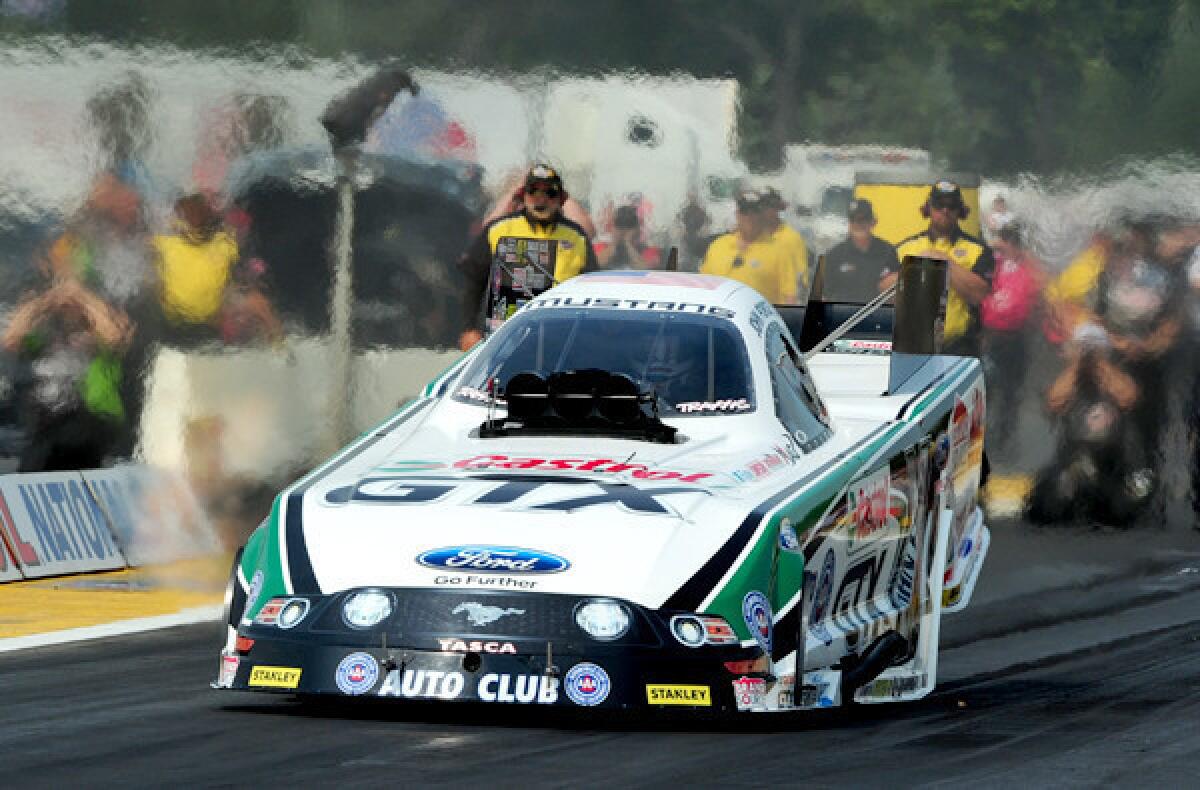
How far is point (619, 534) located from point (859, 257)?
11.7m

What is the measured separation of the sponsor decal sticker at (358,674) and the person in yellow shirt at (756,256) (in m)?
11.1

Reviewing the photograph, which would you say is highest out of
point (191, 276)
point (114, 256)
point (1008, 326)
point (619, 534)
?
point (619, 534)

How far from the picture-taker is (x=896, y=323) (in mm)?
11820

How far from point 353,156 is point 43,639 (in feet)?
30.1

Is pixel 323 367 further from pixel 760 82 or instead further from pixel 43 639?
pixel 43 639

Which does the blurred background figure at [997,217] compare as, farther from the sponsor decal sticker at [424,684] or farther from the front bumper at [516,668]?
the sponsor decal sticker at [424,684]

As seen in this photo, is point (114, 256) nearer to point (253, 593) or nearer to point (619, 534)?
point (253, 593)

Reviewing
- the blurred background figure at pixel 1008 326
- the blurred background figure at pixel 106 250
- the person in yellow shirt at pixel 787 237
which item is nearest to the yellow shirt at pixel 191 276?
the blurred background figure at pixel 106 250

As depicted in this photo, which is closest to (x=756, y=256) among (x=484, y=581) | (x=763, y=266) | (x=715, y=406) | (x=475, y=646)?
(x=763, y=266)

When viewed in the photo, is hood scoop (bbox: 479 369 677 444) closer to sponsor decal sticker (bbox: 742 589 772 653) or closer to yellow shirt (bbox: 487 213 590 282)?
sponsor decal sticker (bbox: 742 589 772 653)

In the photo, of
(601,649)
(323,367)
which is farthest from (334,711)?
(323,367)

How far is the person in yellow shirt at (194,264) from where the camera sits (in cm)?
1856

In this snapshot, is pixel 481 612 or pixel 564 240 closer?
pixel 481 612

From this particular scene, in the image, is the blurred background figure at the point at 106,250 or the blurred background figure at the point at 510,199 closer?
the blurred background figure at the point at 106,250
